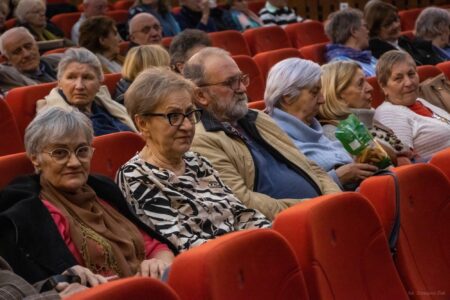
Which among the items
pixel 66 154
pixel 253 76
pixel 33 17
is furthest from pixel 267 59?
pixel 66 154

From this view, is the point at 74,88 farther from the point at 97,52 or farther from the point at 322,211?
the point at 322,211

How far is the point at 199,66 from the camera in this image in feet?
9.54

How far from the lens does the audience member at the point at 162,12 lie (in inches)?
248

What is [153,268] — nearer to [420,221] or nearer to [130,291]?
[420,221]

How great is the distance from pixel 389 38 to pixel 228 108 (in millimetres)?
2954

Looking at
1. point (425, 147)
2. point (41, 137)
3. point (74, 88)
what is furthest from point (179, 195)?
point (425, 147)

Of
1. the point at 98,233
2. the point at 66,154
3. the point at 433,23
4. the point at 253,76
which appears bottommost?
the point at 433,23

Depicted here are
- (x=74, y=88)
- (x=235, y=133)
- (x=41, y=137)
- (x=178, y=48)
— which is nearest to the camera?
(x=41, y=137)

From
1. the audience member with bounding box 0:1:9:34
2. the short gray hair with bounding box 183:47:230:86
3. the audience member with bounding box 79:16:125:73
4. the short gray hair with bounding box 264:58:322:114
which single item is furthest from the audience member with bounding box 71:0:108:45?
the short gray hair with bounding box 183:47:230:86

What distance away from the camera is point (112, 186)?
242cm

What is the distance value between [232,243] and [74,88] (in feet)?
6.21

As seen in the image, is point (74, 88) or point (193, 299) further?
point (74, 88)

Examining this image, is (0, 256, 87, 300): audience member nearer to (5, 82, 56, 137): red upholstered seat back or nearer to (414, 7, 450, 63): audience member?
(5, 82, 56, 137): red upholstered seat back

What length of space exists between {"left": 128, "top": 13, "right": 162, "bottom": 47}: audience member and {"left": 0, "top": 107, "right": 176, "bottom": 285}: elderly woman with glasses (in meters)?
2.96
